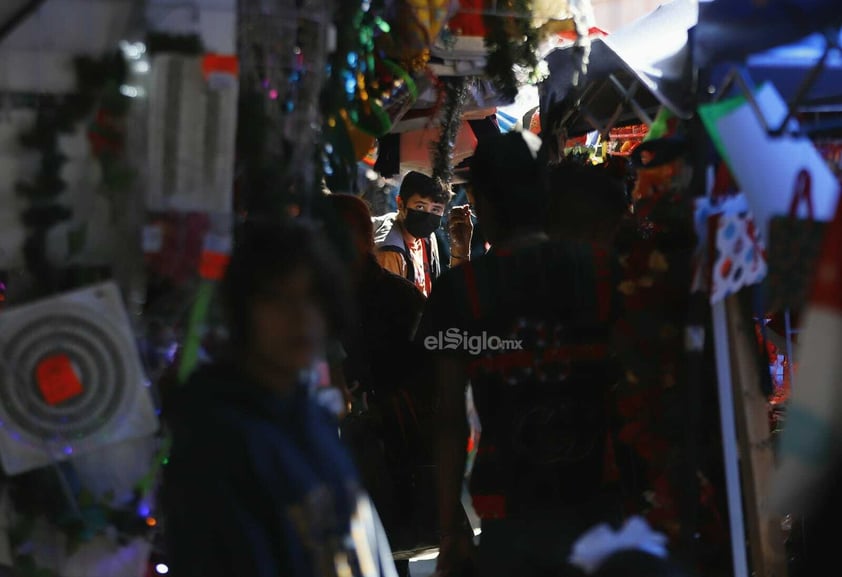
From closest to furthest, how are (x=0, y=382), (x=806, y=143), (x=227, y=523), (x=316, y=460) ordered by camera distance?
(x=227, y=523) → (x=316, y=460) → (x=0, y=382) → (x=806, y=143)

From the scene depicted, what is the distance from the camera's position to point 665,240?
3.32m

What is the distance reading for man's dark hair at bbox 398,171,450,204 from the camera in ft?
18.5

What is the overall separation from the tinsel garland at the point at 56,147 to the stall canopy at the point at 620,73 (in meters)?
1.93

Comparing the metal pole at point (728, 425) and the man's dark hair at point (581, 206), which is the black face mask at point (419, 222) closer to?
the man's dark hair at point (581, 206)

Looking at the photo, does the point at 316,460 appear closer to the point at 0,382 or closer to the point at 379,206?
the point at 0,382

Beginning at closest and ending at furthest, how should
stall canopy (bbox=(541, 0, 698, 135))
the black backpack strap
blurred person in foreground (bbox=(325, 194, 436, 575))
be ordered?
blurred person in foreground (bbox=(325, 194, 436, 575))
stall canopy (bbox=(541, 0, 698, 135))
the black backpack strap

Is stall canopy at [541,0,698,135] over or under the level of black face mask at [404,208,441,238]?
over

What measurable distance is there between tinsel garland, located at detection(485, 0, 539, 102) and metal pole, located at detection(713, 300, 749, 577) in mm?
1097

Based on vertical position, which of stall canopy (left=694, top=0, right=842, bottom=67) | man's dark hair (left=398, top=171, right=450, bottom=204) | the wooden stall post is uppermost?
stall canopy (left=694, top=0, right=842, bottom=67)

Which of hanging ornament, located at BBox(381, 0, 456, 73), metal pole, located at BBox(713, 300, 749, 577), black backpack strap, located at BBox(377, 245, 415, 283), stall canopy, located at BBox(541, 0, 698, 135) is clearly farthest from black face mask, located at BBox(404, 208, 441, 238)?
metal pole, located at BBox(713, 300, 749, 577)

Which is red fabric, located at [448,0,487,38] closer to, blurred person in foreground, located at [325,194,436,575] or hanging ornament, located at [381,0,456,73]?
hanging ornament, located at [381,0,456,73]

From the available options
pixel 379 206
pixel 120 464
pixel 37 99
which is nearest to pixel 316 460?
pixel 120 464

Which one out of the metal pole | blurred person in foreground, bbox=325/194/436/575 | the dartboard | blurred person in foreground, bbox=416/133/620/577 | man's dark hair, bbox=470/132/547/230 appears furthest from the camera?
blurred person in foreground, bbox=325/194/436/575

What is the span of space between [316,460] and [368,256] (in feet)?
6.84
